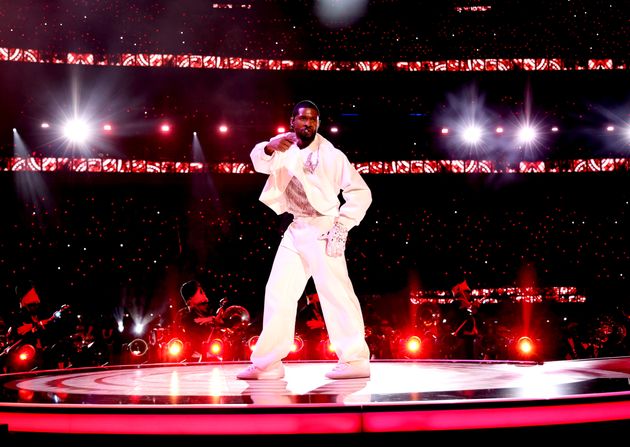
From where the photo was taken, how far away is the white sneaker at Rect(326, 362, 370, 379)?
300cm

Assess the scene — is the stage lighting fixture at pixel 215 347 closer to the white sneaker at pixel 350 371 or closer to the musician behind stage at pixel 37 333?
the musician behind stage at pixel 37 333

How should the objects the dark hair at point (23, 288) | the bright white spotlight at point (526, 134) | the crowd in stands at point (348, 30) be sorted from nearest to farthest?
the dark hair at point (23, 288) → the crowd in stands at point (348, 30) → the bright white spotlight at point (526, 134)

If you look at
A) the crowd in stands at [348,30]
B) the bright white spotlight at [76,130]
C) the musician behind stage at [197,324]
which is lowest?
the musician behind stage at [197,324]

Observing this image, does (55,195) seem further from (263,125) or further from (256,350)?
(256,350)

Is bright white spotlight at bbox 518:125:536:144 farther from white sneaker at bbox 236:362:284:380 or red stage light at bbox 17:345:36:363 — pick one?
white sneaker at bbox 236:362:284:380

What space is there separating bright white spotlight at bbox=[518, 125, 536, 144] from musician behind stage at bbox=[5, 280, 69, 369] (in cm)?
822

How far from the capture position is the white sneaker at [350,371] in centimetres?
300

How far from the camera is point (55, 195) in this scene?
36.0 feet

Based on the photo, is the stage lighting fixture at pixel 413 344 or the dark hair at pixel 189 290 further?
the dark hair at pixel 189 290

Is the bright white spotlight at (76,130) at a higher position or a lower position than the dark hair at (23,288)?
higher

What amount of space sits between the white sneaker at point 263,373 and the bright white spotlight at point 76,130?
8.86 meters

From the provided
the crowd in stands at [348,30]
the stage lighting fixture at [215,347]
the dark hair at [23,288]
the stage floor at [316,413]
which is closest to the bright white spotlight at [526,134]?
the crowd in stands at [348,30]

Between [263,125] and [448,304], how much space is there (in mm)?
4408

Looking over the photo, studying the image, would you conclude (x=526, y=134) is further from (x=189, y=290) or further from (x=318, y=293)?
(x=318, y=293)
